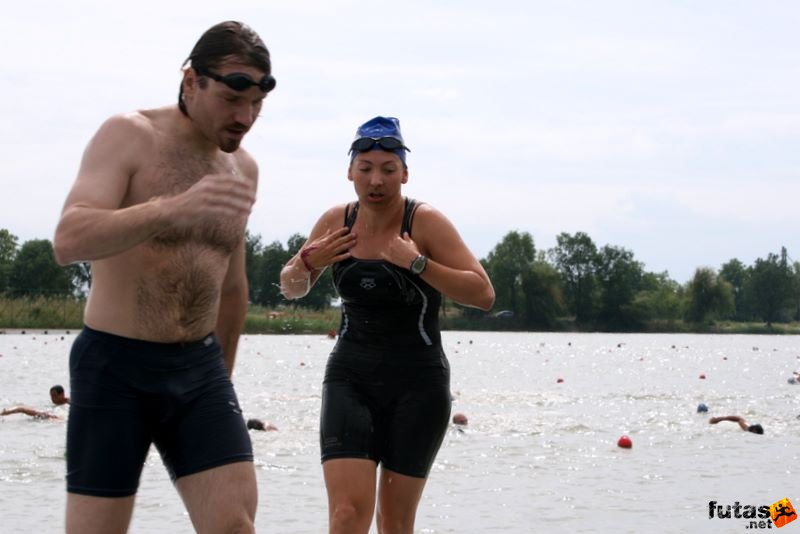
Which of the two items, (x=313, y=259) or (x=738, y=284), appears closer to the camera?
(x=313, y=259)

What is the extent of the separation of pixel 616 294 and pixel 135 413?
482 ft

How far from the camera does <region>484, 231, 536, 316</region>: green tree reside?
142750 mm

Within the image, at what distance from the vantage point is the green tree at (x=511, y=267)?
468 feet

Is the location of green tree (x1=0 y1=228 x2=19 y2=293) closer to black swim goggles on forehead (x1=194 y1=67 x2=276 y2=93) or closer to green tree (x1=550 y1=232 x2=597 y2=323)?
green tree (x1=550 y1=232 x2=597 y2=323)

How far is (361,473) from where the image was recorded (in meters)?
5.63

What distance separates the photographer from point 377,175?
19.1ft

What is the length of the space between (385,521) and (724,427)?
16315 millimetres

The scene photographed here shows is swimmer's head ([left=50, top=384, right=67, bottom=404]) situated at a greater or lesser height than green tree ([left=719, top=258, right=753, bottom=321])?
lesser

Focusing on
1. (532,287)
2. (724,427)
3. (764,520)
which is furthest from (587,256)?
(764,520)

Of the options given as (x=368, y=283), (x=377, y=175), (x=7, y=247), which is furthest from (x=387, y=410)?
(x=7, y=247)

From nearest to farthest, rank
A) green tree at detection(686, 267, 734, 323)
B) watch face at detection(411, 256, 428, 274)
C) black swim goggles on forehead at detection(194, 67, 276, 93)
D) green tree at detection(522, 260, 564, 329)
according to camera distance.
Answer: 1. black swim goggles on forehead at detection(194, 67, 276, 93)
2. watch face at detection(411, 256, 428, 274)
3. green tree at detection(522, 260, 564, 329)
4. green tree at detection(686, 267, 734, 323)

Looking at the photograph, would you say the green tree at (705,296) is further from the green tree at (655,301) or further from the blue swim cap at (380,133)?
the blue swim cap at (380,133)

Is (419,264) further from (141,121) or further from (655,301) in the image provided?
(655,301)
